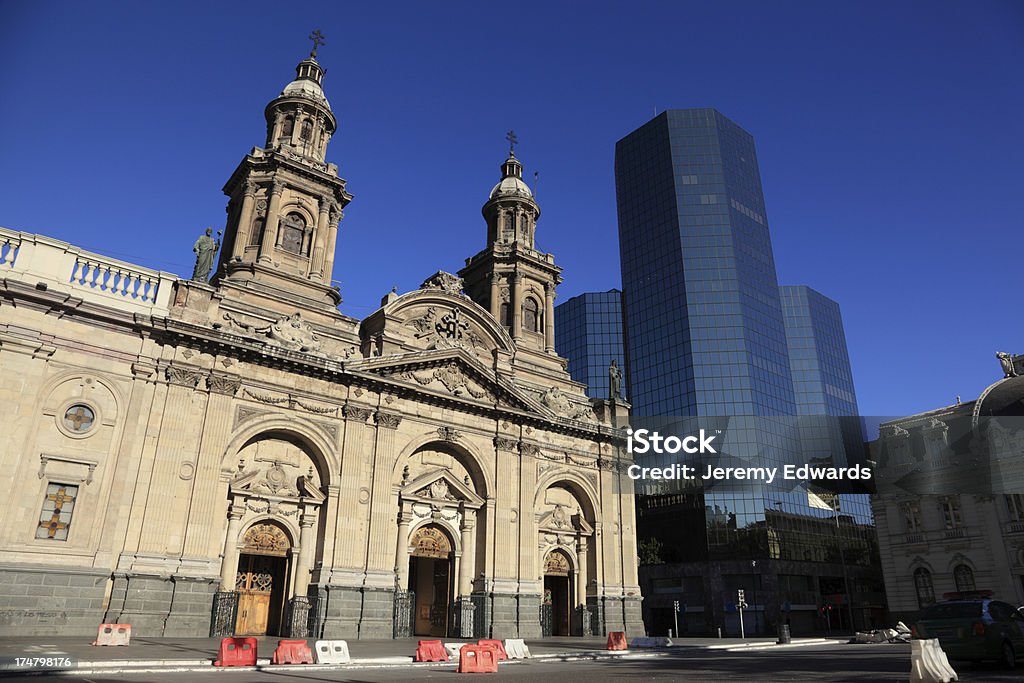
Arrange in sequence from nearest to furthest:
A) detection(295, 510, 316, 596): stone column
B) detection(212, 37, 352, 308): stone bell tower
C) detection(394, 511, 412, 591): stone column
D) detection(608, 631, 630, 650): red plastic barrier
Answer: detection(608, 631, 630, 650): red plastic barrier, detection(295, 510, 316, 596): stone column, detection(394, 511, 412, 591): stone column, detection(212, 37, 352, 308): stone bell tower

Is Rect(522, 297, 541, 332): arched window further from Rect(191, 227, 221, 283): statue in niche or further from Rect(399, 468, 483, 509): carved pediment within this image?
Rect(191, 227, 221, 283): statue in niche

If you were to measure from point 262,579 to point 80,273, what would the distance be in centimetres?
1431

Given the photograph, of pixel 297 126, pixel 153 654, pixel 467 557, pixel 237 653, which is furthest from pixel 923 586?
pixel 297 126

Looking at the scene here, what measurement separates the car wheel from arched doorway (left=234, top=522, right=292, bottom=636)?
24.4 meters

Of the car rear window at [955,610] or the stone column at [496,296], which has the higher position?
the stone column at [496,296]

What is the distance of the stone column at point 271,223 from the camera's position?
1353 inches

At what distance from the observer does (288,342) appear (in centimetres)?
2942

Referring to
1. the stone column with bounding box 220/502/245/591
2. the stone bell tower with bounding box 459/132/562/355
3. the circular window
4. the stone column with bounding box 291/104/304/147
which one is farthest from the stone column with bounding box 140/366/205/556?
the stone bell tower with bounding box 459/132/562/355

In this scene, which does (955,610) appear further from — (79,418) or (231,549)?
(79,418)

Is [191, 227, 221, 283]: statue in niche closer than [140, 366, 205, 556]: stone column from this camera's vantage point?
No

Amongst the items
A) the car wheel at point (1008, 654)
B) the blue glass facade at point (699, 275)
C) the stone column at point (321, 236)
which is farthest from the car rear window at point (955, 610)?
the blue glass facade at point (699, 275)

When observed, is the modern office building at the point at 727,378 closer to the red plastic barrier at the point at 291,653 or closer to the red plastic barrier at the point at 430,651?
the red plastic barrier at the point at 430,651

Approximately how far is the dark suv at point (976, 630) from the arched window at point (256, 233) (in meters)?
32.7

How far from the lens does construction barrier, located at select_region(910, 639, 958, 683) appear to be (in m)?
10.7
